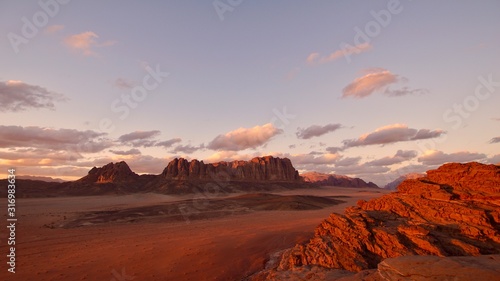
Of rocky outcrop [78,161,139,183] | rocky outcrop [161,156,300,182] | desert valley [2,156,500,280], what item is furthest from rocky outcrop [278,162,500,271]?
rocky outcrop [161,156,300,182]

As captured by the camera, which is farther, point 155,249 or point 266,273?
point 155,249

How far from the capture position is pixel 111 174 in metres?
122

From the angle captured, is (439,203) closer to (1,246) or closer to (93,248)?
(93,248)

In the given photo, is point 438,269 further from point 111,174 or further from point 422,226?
point 111,174

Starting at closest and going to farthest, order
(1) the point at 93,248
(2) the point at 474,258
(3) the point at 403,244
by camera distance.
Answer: (2) the point at 474,258
(3) the point at 403,244
(1) the point at 93,248

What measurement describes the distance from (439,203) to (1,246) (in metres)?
31.2

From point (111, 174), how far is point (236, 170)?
61.6 m

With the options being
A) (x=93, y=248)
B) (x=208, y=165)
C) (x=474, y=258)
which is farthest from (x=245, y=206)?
(x=208, y=165)

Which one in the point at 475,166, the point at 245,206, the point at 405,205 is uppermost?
the point at 475,166

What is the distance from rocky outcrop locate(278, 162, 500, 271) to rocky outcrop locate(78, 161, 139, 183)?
394ft

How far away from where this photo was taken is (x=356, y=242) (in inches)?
506

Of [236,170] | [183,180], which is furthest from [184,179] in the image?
[236,170]

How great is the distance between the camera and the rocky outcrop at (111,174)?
12000cm

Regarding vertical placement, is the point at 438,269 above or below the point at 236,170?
below
